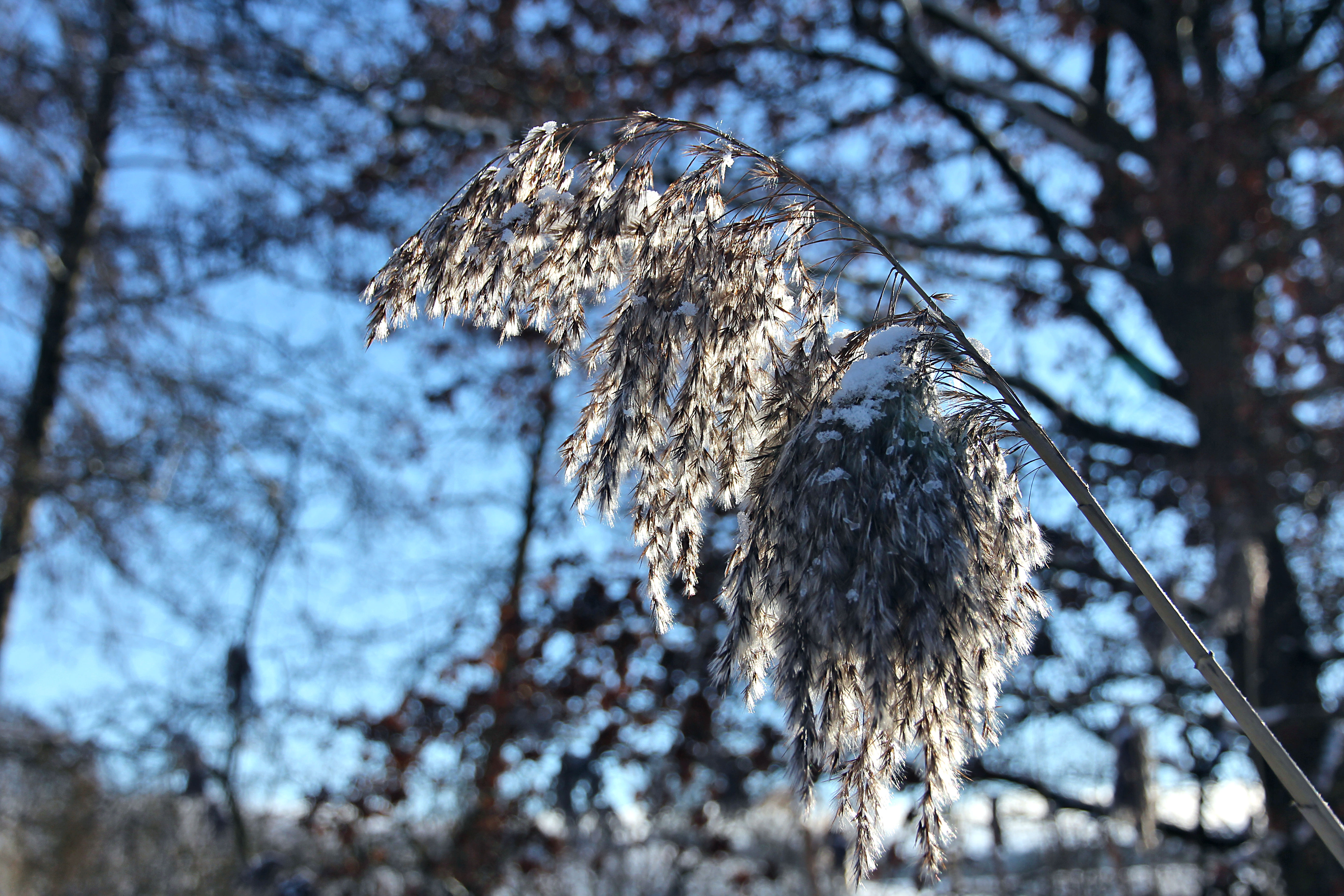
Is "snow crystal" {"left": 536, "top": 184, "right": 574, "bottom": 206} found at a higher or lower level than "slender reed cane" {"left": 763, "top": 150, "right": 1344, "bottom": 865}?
higher

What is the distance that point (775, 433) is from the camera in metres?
1.95

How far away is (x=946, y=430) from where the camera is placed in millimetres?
1812

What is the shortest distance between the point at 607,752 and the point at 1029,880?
21.2 ft

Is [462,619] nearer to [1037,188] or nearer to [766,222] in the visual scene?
[1037,188]

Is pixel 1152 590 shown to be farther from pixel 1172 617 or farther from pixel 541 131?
pixel 541 131

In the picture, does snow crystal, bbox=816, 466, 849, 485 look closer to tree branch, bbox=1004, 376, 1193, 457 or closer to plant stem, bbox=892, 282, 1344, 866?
plant stem, bbox=892, 282, 1344, 866

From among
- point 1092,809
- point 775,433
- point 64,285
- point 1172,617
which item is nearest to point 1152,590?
point 1172,617

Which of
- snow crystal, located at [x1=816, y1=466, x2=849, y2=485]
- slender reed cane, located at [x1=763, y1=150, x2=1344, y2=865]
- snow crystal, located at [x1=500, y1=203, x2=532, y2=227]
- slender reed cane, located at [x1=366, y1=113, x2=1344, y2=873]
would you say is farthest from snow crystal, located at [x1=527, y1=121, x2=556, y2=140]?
snow crystal, located at [x1=816, y1=466, x2=849, y2=485]

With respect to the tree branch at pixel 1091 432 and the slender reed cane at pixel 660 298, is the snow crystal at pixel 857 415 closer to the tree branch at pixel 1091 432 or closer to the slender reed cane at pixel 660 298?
the slender reed cane at pixel 660 298

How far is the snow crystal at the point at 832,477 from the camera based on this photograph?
171 cm

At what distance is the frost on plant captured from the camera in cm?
166

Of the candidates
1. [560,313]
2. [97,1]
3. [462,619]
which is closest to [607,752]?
[462,619]

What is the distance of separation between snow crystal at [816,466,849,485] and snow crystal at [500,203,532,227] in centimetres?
76

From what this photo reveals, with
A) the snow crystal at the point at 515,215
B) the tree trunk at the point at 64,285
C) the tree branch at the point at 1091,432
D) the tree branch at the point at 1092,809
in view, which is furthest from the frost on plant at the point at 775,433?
the tree trunk at the point at 64,285
